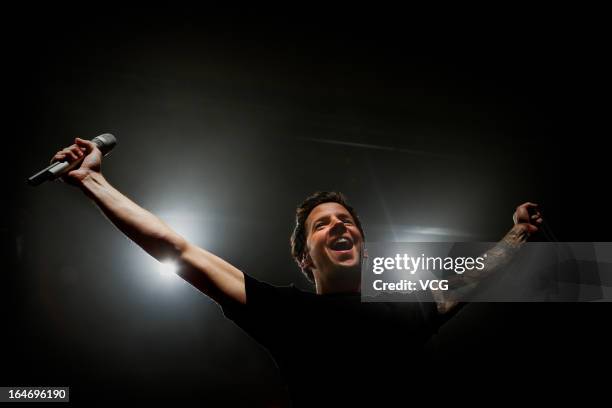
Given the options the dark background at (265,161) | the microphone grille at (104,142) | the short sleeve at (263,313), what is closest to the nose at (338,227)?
the short sleeve at (263,313)

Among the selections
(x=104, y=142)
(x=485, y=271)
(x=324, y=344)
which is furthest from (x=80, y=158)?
(x=485, y=271)

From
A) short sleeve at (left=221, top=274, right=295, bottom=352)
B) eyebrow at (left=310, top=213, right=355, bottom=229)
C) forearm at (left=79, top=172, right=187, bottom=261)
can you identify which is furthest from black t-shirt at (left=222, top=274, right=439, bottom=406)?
eyebrow at (left=310, top=213, right=355, bottom=229)

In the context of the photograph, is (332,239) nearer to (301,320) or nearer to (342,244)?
(342,244)

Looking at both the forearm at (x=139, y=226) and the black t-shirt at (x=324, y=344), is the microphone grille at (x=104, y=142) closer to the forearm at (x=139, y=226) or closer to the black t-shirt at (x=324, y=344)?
the forearm at (x=139, y=226)

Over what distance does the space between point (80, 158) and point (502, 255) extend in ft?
4.34

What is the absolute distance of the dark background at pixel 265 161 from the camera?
7.77ft

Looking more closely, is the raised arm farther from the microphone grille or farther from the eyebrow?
the eyebrow

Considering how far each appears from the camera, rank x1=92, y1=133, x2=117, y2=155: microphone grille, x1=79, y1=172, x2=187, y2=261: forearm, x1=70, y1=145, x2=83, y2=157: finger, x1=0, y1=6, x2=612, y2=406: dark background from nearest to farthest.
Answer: x1=79, y1=172, x2=187, y2=261: forearm
x1=70, y1=145, x2=83, y2=157: finger
x1=92, y1=133, x2=117, y2=155: microphone grille
x1=0, y1=6, x2=612, y2=406: dark background

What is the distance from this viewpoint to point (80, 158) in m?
1.23

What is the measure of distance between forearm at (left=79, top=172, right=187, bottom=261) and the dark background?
1386 mm

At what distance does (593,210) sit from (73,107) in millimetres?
3161

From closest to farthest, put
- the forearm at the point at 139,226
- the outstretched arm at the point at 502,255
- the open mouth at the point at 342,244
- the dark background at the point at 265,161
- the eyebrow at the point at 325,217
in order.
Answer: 1. the forearm at the point at 139,226
2. the outstretched arm at the point at 502,255
3. the open mouth at the point at 342,244
4. the eyebrow at the point at 325,217
5. the dark background at the point at 265,161

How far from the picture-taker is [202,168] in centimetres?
307

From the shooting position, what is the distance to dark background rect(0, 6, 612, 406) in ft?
7.77
